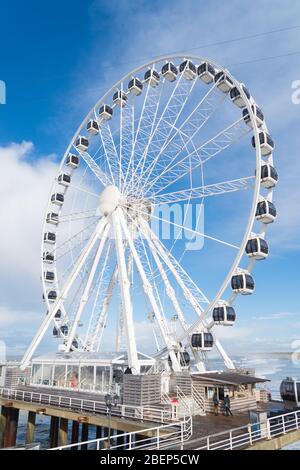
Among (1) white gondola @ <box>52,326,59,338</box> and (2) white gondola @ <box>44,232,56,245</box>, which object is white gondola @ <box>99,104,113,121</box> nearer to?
(2) white gondola @ <box>44,232,56,245</box>

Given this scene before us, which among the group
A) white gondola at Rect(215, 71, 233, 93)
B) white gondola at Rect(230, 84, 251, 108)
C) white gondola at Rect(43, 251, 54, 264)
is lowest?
white gondola at Rect(43, 251, 54, 264)

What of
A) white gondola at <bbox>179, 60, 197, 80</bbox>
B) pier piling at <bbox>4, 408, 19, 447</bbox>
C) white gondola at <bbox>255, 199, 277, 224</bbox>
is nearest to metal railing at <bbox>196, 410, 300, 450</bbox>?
white gondola at <bbox>255, 199, 277, 224</bbox>

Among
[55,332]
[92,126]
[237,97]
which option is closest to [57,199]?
[92,126]

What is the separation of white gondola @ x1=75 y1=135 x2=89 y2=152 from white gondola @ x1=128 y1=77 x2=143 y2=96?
21.2 ft

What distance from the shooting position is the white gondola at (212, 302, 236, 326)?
2153 cm

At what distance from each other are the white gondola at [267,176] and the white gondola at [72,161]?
63.4 ft

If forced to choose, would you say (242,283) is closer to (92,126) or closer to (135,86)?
(135,86)

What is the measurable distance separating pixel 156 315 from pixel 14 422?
39.8ft

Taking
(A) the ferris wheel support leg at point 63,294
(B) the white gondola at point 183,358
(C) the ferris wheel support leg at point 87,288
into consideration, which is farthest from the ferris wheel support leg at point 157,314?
(A) the ferris wheel support leg at point 63,294

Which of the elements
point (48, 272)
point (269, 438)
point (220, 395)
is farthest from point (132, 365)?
point (48, 272)

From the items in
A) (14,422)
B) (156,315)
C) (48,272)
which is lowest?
(14,422)

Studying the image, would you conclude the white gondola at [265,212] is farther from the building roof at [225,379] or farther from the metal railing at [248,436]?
the metal railing at [248,436]
